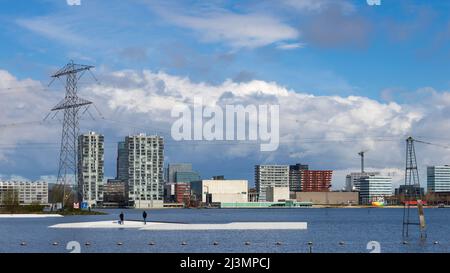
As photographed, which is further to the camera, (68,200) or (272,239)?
(68,200)

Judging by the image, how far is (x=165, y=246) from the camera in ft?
228

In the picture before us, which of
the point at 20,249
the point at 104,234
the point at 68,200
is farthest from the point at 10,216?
the point at 20,249

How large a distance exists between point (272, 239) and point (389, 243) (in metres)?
12.8

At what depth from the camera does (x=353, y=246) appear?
72250 millimetres

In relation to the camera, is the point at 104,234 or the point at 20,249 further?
the point at 104,234
